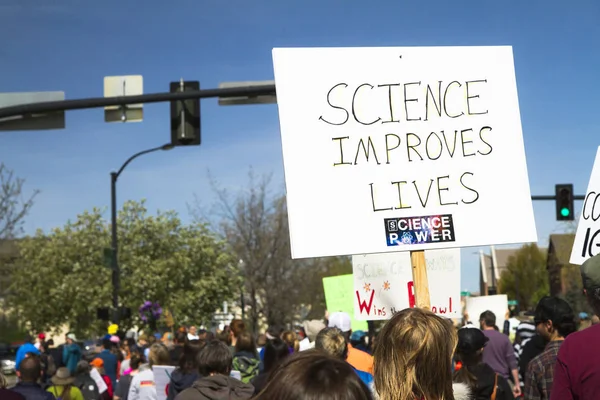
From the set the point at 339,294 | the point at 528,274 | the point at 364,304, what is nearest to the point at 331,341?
the point at 364,304

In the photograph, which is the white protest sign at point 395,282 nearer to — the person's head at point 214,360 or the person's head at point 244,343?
the person's head at point 244,343

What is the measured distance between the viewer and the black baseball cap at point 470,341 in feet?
21.0

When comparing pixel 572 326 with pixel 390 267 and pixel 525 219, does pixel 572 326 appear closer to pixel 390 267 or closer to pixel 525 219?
pixel 525 219

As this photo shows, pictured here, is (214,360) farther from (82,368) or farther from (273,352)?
(82,368)

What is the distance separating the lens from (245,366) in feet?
29.9

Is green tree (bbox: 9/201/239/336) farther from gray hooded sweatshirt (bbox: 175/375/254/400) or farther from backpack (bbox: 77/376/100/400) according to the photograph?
gray hooded sweatshirt (bbox: 175/375/254/400)

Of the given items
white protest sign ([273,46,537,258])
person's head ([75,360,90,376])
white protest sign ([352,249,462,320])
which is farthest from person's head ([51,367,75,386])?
white protest sign ([273,46,537,258])

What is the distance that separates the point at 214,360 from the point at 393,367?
3.07 meters

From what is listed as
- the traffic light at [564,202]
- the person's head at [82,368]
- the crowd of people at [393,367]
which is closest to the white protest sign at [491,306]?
the traffic light at [564,202]

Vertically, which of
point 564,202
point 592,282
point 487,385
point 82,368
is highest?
point 564,202

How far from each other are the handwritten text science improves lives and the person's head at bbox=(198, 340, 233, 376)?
1588 mm

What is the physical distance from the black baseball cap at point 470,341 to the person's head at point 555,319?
0.45 m

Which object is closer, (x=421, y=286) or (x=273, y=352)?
(x=421, y=286)

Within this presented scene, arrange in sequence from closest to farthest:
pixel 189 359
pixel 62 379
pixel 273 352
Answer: pixel 189 359 → pixel 273 352 → pixel 62 379
